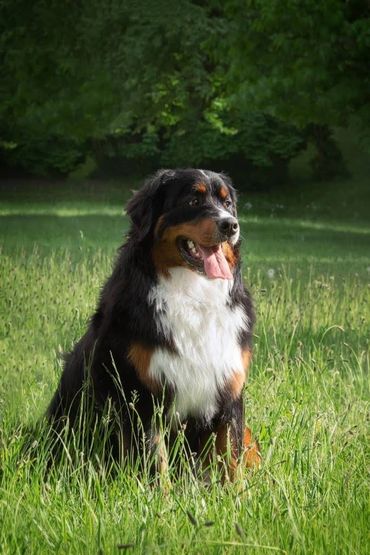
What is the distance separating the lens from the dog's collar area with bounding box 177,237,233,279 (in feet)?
15.8

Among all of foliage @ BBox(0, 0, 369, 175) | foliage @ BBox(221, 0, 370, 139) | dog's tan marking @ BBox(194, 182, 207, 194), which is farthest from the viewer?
foliage @ BBox(0, 0, 369, 175)

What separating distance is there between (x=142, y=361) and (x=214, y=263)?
598 mm

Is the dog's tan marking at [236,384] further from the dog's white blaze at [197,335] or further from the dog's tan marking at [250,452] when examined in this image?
the dog's tan marking at [250,452]

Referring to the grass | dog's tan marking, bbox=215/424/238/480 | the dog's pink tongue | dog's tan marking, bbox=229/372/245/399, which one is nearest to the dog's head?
the dog's pink tongue

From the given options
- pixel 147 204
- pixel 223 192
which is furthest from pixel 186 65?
pixel 147 204

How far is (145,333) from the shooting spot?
4797 mm

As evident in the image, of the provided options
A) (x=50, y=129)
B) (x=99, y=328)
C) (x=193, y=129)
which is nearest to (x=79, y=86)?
(x=50, y=129)

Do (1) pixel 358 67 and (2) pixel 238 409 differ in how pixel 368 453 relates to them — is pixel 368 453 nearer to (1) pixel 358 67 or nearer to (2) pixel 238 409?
(2) pixel 238 409

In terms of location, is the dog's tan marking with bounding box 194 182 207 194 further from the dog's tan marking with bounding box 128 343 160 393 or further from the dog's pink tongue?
the dog's tan marking with bounding box 128 343 160 393

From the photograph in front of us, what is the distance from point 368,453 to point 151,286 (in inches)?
53.9

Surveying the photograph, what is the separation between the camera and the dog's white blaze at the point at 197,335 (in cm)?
486

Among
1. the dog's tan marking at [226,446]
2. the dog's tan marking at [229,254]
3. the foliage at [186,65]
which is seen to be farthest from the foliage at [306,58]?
the dog's tan marking at [226,446]

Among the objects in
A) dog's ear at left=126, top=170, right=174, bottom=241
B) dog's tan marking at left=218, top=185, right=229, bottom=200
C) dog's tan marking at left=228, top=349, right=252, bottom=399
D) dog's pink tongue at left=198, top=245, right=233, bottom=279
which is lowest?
dog's tan marking at left=228, top=349, right=252, bottom=399

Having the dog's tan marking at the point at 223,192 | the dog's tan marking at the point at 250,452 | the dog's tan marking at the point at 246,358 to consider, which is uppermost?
→ the dog's tan marking at the point at 223,192
